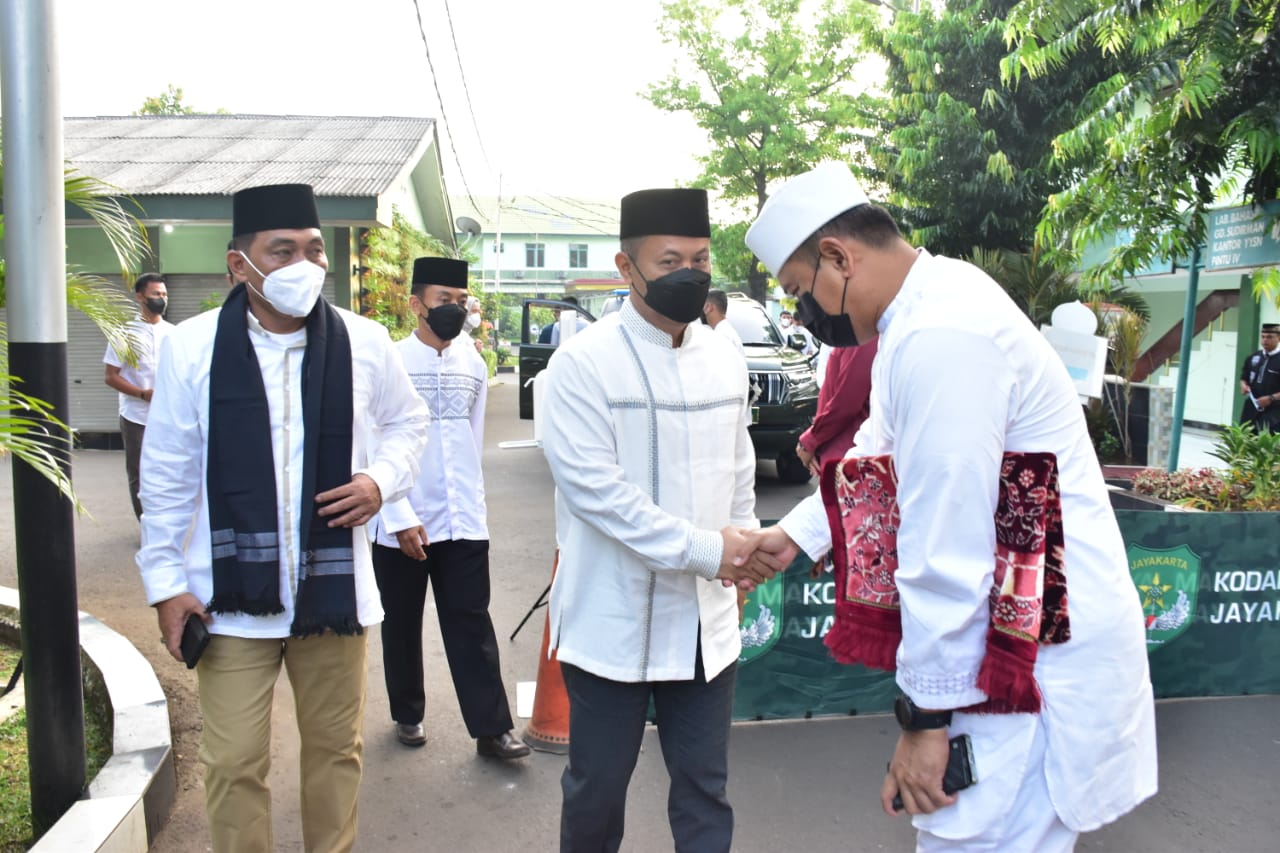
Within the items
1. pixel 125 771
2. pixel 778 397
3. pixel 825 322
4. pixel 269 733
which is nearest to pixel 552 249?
pixel 778 397

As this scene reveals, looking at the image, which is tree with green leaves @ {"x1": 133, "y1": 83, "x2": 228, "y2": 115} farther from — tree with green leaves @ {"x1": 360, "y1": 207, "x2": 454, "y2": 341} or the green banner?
the green banner

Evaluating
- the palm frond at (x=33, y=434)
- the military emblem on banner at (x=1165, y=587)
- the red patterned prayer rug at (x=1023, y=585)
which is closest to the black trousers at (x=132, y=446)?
the palm frond at (x=33, y=434)

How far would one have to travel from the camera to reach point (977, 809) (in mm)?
1891

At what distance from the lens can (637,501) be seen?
2707mm

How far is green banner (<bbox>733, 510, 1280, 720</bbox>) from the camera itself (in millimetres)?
4609

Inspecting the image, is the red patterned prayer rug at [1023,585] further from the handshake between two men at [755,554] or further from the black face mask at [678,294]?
the black face mask at [678,294]

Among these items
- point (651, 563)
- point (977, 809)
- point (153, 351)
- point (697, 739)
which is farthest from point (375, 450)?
point (153, 351)

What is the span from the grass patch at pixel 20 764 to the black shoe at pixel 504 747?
1485mm

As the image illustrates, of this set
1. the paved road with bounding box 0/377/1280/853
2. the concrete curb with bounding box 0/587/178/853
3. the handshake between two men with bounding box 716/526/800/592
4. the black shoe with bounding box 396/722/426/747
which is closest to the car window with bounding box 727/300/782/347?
the paved road with bounding box 0/377/1280/853

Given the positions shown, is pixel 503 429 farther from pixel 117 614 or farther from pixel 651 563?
pixel 651 563

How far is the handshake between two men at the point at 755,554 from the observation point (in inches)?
106

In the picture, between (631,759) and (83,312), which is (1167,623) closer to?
(631,759)

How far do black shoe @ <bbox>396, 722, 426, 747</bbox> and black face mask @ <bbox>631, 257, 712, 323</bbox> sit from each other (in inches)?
99.0

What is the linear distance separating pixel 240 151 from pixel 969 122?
37.0 ft
